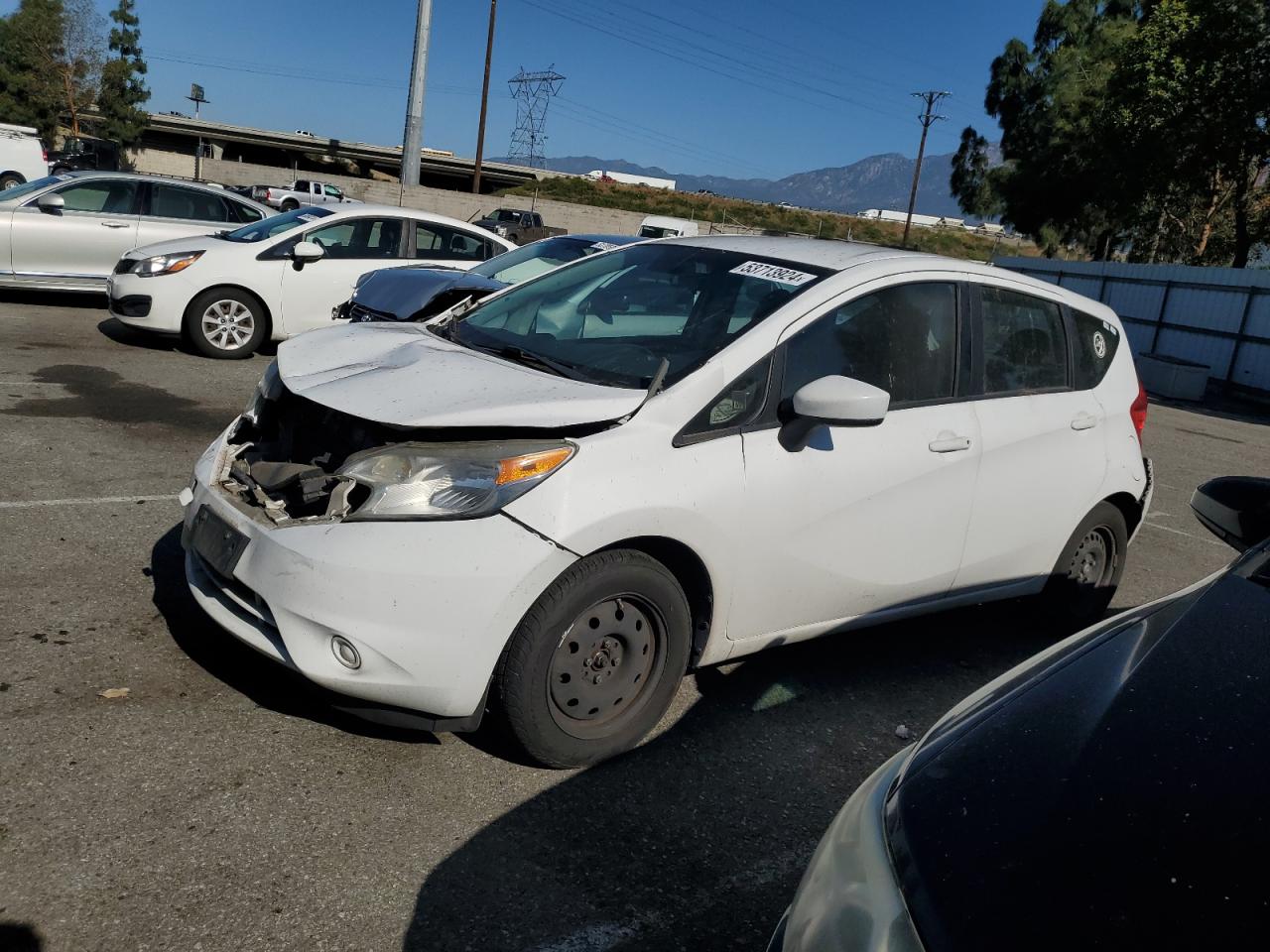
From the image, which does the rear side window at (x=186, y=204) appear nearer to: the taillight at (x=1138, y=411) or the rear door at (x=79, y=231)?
the rear door at (x=79, y=231)

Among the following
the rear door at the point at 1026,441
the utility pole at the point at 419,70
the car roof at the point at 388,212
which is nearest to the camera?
the rear door at the point at 1026,441

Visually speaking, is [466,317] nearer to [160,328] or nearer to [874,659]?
[874,659]

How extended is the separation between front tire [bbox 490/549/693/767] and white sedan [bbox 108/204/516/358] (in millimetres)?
7718

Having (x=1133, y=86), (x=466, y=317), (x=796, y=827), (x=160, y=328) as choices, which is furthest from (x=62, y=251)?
(x=1133, y=86)

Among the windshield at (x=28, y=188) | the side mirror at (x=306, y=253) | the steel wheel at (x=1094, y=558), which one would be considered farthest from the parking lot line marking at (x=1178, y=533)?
the windshield at (x=28, y=188)

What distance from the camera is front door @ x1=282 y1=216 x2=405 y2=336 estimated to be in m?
10.4

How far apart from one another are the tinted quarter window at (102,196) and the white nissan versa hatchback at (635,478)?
29.5 ft

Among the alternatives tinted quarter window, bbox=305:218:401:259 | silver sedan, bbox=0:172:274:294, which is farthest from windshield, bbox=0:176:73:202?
tinted quarter window, bbox=305:218:401:259

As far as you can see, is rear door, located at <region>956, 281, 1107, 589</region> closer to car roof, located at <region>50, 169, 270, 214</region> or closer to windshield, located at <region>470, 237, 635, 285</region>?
windshield, located at <region>470, 237, 635, 285</region>

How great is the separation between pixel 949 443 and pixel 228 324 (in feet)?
25.8

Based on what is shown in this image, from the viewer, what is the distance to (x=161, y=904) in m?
2.60

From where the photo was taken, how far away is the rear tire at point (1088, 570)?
4977 millimetres

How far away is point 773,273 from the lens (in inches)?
163

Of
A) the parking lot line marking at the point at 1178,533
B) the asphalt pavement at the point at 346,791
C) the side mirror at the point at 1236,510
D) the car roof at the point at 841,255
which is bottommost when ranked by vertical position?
the asphalt pavement at the point at 346,791
